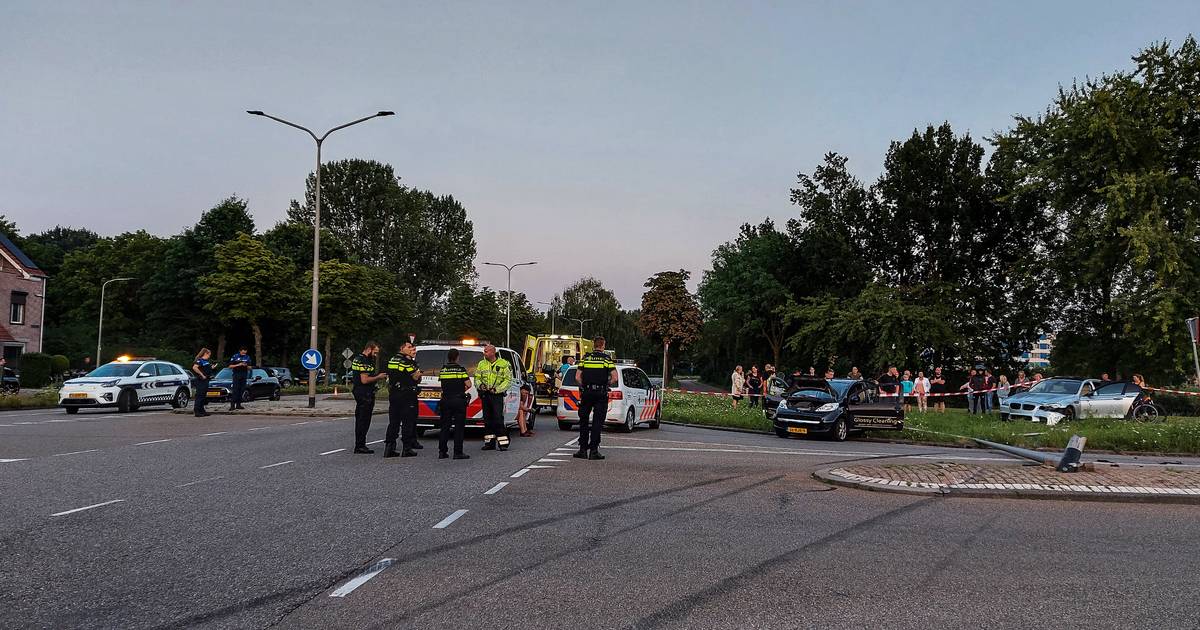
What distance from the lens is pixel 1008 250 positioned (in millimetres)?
45594

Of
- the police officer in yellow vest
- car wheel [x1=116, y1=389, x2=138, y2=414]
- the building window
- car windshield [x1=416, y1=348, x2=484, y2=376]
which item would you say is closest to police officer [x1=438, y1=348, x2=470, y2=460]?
the police officer in yellow vest

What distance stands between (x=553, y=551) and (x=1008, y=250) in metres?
44.8

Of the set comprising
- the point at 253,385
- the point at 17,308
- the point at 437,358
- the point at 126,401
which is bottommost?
the point at 126,401

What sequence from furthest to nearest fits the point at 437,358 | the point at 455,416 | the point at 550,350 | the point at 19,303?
the point at 19,303 → the point at 550,350 → the point at 437,358 → the point at 455,416

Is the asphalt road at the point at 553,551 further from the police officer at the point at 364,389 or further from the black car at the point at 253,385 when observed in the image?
the black car at the point at 253,385

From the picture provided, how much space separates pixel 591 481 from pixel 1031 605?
6313 mm

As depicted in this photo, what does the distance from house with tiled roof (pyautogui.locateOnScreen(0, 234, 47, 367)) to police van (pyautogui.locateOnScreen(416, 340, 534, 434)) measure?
41.5 meters

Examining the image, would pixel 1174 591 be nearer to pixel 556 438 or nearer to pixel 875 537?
pixel 875 537

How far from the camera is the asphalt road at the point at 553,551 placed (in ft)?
16.7

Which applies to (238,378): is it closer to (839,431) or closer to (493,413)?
(493,413)

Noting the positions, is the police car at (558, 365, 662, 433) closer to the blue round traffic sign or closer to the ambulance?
the ambulance

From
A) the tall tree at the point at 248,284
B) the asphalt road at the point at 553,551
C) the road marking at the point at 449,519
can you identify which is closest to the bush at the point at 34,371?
the tall tree at the point at 248,284

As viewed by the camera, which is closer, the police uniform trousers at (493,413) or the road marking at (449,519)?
the road marking at (449,519)

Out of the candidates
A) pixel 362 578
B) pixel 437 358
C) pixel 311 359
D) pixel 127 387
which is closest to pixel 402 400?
pixel 437 358
